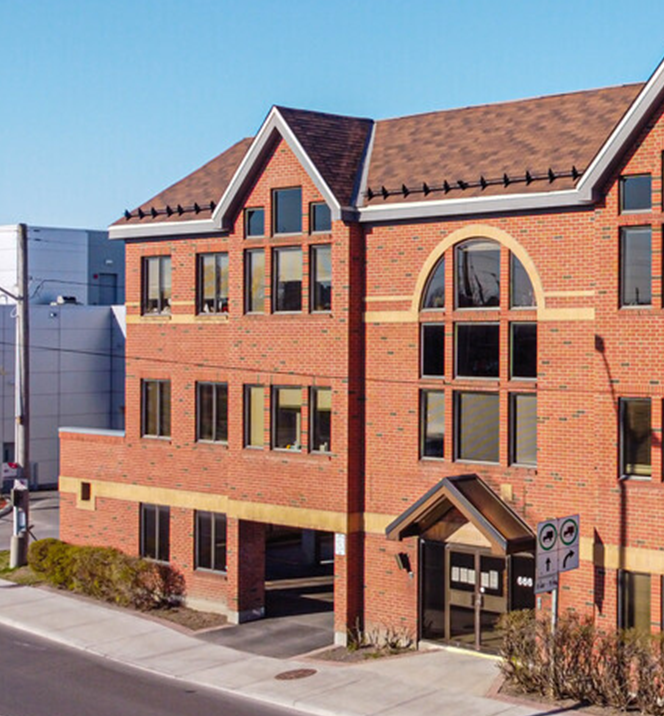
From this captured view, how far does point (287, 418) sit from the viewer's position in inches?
1072

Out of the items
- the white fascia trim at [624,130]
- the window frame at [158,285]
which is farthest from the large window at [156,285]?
the white fascia trim at [624,130]

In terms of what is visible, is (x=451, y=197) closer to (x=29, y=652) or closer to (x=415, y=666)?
(x=415, y=666)

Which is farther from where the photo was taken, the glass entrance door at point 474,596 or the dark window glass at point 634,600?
the glass entrance door at point 474,596

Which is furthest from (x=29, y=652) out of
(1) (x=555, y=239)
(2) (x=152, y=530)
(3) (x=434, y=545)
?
(1) (x=555, y=239)

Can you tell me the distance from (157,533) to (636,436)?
1412 centimetres

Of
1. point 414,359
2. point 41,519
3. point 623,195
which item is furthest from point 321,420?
point 41,519

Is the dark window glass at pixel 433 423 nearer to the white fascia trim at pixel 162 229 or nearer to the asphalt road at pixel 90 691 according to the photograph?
the asphalt road at pixel 90 691

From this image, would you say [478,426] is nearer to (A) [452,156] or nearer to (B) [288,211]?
(A) [452,156]

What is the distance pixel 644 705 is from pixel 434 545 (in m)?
6.51

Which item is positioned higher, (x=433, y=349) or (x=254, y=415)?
(x=433, y=349)

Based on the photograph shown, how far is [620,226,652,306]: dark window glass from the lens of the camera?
2155cm

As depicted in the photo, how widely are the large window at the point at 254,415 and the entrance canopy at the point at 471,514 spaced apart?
4576 millimetres

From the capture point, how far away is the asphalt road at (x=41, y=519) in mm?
41006

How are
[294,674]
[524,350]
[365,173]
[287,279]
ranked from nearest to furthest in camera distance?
[294,674] < [524,350] < [365,173] < [287,279]
